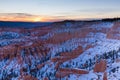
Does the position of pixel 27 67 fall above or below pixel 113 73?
below

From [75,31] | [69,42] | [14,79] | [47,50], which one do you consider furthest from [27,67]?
[75,31]

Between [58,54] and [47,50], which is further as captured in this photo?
[47,50]

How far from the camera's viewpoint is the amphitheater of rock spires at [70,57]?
86.5m

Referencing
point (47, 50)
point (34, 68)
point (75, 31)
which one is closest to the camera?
point (34, 68)

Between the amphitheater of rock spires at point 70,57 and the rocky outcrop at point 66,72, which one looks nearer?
the amphitheater of rock spires at point 70,57

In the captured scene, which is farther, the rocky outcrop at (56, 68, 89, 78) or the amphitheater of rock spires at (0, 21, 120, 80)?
the rocky outcrop at (56, 68, 89, 78)

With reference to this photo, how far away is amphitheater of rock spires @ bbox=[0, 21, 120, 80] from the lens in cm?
8650

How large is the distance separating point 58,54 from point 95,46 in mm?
17695

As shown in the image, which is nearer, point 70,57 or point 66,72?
point 66,72

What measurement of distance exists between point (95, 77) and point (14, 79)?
33.6m

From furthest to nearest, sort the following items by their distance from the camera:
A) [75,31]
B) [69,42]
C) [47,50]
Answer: [75,31] < [69,42] < [47,50]

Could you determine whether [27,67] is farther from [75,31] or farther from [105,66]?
[75,31]

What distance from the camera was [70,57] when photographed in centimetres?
11350

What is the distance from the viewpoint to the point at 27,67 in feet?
368
